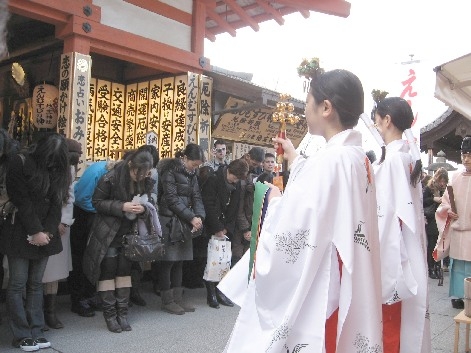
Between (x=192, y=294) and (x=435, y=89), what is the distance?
A: 15.4 ft

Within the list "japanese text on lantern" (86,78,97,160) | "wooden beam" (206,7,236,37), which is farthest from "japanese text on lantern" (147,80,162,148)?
"wooden beam" (206,7,236,37)

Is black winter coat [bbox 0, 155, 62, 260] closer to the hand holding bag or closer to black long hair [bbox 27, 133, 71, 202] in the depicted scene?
black long hair [bbox 27, 133, 71, 202]

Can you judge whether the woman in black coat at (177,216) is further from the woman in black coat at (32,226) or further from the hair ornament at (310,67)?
the hair ornament at (310,67)

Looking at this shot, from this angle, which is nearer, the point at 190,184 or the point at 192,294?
the point at 190,184

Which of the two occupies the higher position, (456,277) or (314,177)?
(314,177)

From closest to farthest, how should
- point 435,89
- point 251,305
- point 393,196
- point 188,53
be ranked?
point 251,305
point 393,196
point 435,89
point 188,53

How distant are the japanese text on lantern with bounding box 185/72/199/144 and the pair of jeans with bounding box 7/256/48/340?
5.14m

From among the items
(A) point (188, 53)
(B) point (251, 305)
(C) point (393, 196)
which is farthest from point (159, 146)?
(B) point (251, 305)

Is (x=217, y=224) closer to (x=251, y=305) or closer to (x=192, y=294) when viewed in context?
(x=192, y=294)

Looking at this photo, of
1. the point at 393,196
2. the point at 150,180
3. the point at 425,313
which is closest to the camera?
the point at 425,313

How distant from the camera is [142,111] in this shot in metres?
10.4

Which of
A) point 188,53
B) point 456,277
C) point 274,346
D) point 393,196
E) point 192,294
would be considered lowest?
point 192,294

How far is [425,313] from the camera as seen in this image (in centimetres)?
322

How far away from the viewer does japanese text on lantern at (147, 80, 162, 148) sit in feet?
32.6
